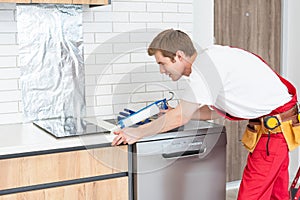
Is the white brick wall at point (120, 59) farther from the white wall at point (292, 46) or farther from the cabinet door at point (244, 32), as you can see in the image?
the white wall at point (292, 46)

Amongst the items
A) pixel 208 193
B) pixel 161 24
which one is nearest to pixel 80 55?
pixel 161 24

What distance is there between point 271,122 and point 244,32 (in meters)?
1.68

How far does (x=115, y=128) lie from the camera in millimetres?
2389

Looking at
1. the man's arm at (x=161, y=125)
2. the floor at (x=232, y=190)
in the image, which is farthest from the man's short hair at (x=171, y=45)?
the floor at (x=232, y=190)

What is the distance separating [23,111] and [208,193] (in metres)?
1.17

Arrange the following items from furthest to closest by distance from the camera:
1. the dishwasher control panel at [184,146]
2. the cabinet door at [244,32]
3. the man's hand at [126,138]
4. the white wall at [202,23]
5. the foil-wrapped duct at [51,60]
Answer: the cabinet door at [244,32] < the white wall at [202,23] < the foil-wrapped duct at [51,60] < the dishwasher control panel at [184,146] < the man's hand at [126,138]

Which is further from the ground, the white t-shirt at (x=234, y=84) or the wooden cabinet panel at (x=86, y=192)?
the white t-shirt at (x=234, y=84)

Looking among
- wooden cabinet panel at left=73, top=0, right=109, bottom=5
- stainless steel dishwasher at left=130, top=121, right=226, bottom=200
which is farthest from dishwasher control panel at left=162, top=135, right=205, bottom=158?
wooden cabinet panel at left=73, top=0, right=109, bottom=5

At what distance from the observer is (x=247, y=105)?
7.15 ft

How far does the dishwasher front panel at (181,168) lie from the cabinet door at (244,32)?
1366mm

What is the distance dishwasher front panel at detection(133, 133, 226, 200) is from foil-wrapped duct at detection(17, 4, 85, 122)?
70cm

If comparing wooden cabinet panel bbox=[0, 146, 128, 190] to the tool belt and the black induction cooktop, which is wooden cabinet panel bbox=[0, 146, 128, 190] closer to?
the black induction cooktop

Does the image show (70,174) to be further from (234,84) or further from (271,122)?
(271,122)

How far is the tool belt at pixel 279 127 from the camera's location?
2.26 meters
